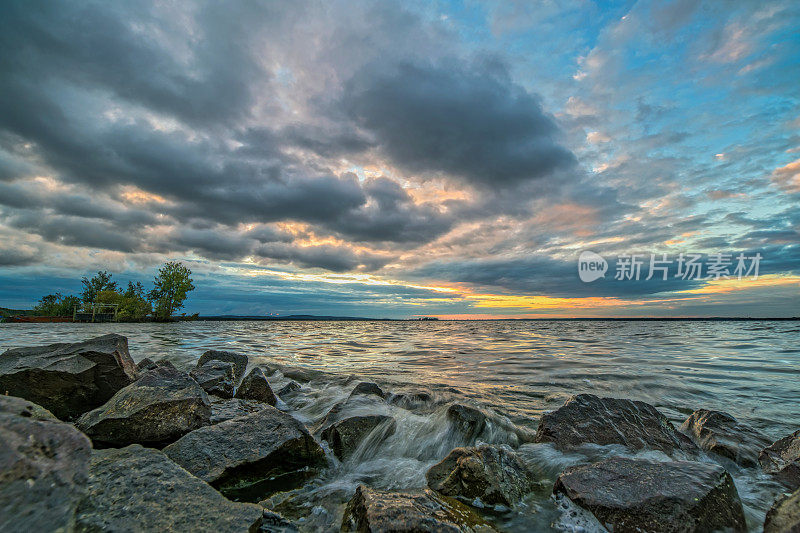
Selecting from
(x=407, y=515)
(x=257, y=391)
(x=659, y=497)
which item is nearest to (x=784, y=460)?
(x=659, y=497)

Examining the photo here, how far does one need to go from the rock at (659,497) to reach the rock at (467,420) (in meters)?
1.80

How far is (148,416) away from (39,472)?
2.63 meters

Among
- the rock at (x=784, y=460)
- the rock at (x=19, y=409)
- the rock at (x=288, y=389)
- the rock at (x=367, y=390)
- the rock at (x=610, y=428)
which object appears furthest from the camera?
the rock at (x=288, y=389)

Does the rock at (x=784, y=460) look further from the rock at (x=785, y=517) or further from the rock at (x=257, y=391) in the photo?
the rock at (x=257, y=391)

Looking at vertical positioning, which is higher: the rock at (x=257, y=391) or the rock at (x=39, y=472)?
the rock at (x=39, y=472)

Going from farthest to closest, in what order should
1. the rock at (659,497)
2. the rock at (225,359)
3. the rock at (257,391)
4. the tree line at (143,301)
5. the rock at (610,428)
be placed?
the tree line at (143,301) → the rock at (225,359) → the rock at (257,391) → the rock at (610,428) → the rock at (659,497)

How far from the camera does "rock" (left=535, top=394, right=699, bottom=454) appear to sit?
14.9 feet

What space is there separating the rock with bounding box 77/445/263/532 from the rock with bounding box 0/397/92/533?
205 mm

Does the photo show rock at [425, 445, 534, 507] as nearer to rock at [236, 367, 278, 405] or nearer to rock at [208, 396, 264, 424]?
rock at [208, 396, 264, 424]

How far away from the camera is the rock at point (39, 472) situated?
1.69 m

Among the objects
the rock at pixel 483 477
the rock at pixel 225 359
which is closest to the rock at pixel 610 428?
the rock at pixel 483 477

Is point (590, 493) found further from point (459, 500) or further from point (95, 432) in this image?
point (95, 432)

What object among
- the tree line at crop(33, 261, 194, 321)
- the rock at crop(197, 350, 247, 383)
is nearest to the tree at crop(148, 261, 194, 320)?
the tree line at crop(33, 261, 194, 321)

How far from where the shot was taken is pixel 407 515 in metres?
2.37
